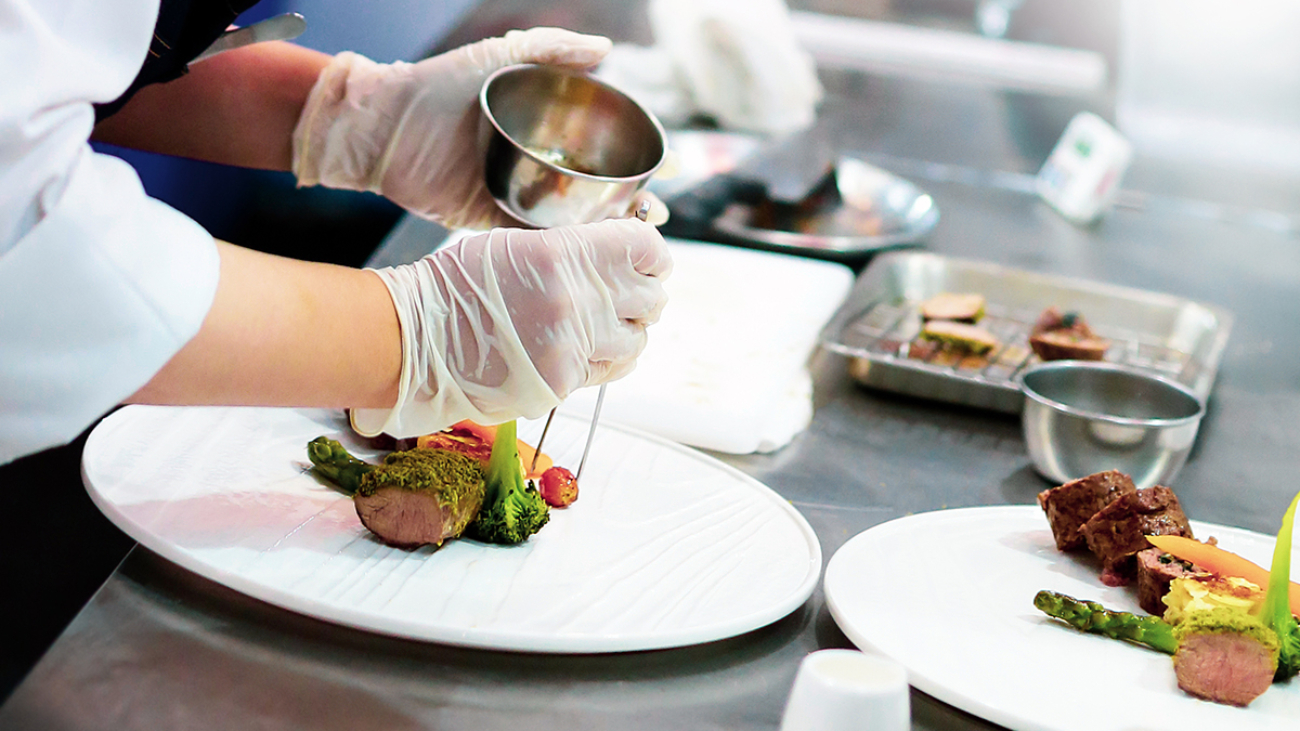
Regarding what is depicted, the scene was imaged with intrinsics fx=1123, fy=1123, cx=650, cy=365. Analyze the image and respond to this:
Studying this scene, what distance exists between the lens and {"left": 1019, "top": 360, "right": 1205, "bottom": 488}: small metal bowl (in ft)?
5.06

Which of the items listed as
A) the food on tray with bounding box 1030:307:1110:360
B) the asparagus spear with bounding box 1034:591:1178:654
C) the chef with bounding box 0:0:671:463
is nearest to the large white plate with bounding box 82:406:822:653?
the chef with bounding box 0:0:671:463

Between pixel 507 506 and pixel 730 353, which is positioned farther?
pixel 730 353

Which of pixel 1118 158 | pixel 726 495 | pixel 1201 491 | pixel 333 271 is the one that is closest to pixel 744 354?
pixel 726 495

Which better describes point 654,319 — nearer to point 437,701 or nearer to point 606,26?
point 437,701

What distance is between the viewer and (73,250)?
0.93m

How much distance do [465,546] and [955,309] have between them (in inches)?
42.3

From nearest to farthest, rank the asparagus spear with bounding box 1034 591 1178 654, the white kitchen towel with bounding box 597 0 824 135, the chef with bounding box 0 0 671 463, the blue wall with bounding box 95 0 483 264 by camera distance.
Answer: the chef with bounding box 0 0 671 463 < the asparagus spear with bounding box 1034 591 1178 654 < the blue wall with bounding box 95 0 483 264 < the white kitchen towel with bounding box 597 0 824 135

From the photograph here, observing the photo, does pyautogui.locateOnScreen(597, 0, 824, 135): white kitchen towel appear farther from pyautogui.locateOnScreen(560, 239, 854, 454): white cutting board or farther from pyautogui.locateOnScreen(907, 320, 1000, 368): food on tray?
pyautogui.locateOnScreen(907, 320, 1000, 368): food on tray

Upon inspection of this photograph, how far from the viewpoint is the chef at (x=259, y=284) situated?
3.05ft

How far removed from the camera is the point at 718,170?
2.78 m

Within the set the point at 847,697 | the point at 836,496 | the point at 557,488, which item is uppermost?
the point at 847,697

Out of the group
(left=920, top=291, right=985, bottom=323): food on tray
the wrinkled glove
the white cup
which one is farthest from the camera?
(left=920, top=291, right=985, bottom=323): food on tray

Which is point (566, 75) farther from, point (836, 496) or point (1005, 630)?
point (1005, 630)

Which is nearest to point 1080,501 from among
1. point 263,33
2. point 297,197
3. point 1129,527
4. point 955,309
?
point 1129,527
